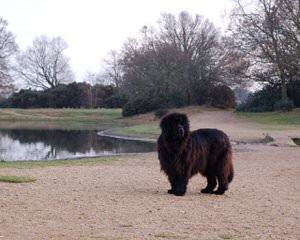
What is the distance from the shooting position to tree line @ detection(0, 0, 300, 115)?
42938 mm

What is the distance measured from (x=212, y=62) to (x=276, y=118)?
46.4 ft

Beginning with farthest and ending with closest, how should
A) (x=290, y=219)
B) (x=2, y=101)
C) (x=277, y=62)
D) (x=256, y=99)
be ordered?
(x=2, y=101) < (x=256, y=99) < (x=277, y=62) < (x=290, y=219)

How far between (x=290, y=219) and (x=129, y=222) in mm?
2385

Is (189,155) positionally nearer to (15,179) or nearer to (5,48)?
(15,179)

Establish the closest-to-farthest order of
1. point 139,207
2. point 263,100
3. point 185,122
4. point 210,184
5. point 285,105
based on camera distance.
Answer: point 139,207 < point 185,122 < point 210,184 < point 285,105 < point 263,100

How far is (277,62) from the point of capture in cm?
4356

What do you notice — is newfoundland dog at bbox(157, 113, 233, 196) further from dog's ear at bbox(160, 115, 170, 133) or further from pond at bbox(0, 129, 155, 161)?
pond at bbox(0, 129, 155, 161)

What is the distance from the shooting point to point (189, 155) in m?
10.1

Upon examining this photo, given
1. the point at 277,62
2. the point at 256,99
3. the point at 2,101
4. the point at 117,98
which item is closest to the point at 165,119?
the point at 277,62

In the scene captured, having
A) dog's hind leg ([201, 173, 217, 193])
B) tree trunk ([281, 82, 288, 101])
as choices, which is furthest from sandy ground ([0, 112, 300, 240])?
tree trunk ([281, 82, 288, 101])

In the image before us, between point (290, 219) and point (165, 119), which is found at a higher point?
point (165, 119)

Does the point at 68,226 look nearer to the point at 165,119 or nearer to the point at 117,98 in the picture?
the point at 165,119

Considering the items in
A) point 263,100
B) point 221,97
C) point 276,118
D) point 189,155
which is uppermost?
point 221,97

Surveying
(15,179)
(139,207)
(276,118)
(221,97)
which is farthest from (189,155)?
(221,97)
